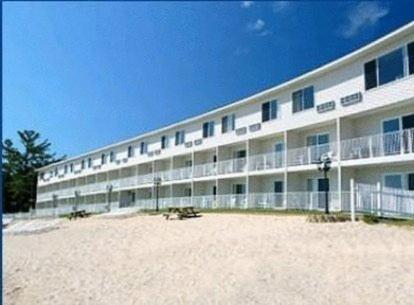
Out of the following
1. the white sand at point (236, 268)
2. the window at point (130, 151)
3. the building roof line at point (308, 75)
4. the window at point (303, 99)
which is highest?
the building roof line at point (308, 75)

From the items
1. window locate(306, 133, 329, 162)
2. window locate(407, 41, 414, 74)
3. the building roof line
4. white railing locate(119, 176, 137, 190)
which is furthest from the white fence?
the building roof line

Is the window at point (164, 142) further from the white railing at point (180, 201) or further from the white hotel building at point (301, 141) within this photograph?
the white railing at point (180, 201)

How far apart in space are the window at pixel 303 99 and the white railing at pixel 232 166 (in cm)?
597

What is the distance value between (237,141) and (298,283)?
22.8 metres

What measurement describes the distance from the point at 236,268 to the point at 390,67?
13.0 metres

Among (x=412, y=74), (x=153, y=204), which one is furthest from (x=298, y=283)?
(x=153, y=204)

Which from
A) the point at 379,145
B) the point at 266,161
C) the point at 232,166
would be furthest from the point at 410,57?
the point at 232,166

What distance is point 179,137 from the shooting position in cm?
4459

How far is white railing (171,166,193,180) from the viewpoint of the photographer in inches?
1617

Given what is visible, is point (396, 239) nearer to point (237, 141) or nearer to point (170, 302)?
point (170, 302)

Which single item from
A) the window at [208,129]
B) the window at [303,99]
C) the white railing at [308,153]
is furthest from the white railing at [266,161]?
the window at [208,129]

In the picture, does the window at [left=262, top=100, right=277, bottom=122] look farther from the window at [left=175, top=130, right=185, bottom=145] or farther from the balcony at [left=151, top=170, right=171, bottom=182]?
the balcony at [left=151, top=170, right=171, bottom=182]

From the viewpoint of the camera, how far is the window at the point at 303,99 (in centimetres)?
2886

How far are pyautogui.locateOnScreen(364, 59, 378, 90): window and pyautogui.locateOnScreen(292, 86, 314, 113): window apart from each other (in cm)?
441
